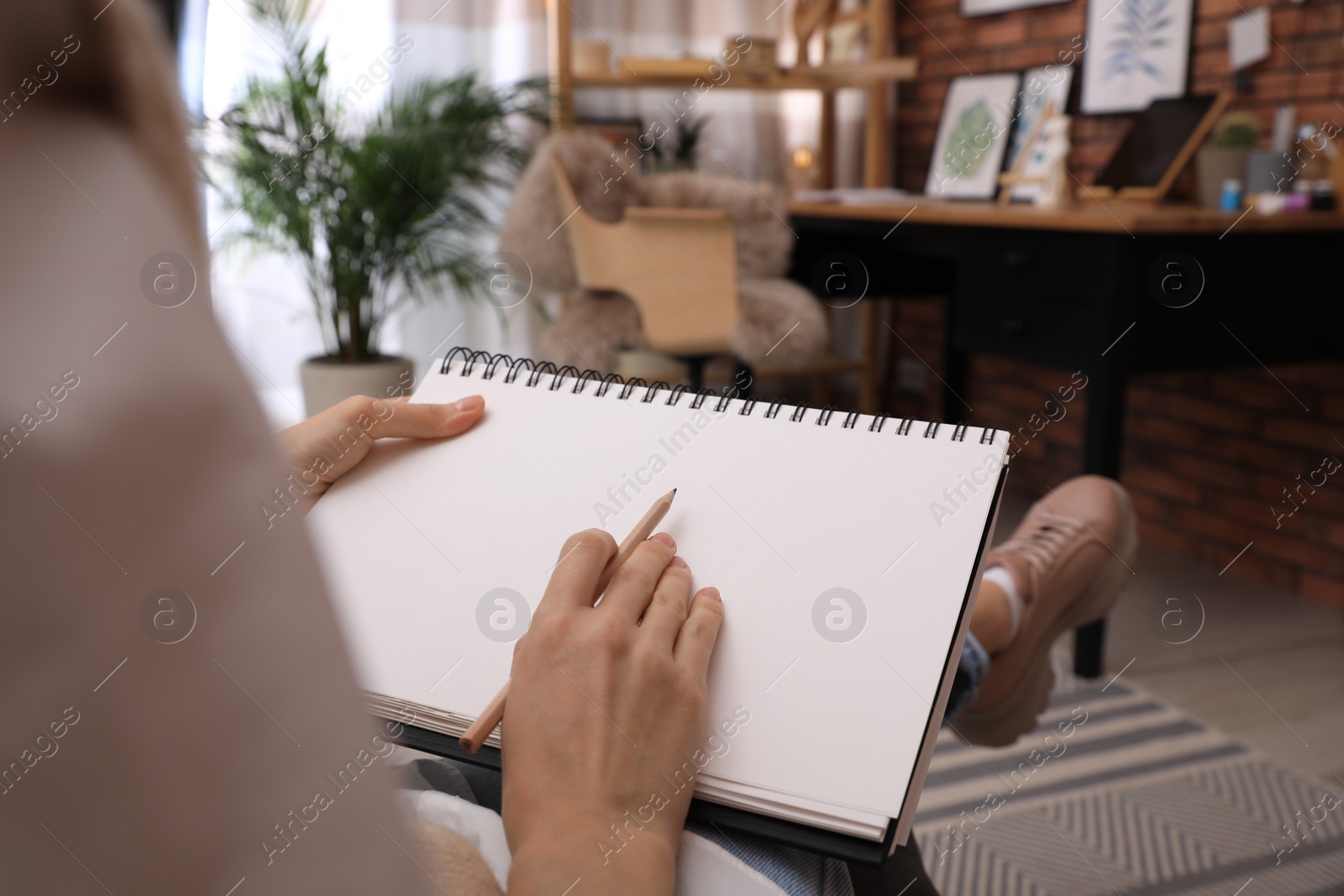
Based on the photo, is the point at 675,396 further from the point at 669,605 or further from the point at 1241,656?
the point at 1241,656

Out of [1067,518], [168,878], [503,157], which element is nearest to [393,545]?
[168,878]

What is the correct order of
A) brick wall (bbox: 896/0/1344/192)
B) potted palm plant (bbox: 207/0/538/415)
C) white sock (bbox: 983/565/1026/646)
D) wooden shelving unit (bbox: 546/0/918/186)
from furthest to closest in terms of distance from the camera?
wooden shelving unit (bbox: 546/0/918/186) < potted palm plant (bbox: 207/0/538/415) < brick wall (bbox: 896/0/1344/192) < white sock (bbox: 983/565/1026/646)

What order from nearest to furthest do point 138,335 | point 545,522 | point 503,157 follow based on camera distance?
point 138,335
point 545,522
point 503,157

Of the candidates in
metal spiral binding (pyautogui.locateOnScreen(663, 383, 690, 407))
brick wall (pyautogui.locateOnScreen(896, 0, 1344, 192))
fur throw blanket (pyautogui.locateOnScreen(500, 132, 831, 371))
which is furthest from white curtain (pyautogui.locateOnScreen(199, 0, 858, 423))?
metal spiral binding (pyautogui.locateOnScreen(663, 383, 690, 407))

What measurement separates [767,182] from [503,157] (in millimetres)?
753

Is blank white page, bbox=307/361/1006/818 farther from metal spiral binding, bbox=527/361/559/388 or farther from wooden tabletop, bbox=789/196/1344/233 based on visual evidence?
wooden tabletop, bbox=789/196/1344/233

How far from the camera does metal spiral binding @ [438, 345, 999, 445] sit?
0.57 meters

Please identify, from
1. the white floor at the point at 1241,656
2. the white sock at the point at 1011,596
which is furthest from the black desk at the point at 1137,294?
the white sock at the point at 1011,596

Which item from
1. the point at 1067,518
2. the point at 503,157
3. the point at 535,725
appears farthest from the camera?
the point at 503,157

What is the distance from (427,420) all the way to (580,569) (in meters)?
0.20

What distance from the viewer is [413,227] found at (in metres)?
2.46

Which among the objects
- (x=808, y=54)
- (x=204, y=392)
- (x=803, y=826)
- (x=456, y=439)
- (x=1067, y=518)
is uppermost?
(x=808, y=54)

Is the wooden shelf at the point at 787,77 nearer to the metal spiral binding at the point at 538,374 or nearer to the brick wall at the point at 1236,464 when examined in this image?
the brick wall at the point at 1236,464

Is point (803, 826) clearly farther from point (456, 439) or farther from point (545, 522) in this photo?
point (456, 439)
